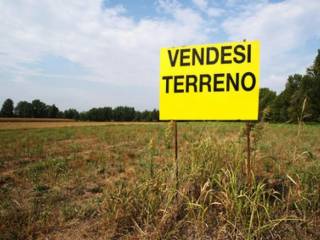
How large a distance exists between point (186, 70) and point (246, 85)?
711 mm

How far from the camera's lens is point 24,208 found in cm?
325

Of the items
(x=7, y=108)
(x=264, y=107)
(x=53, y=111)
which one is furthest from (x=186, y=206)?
(x=53, y=111)

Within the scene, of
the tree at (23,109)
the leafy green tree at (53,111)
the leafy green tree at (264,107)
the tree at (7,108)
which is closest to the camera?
the leafy green tree at (264,107)

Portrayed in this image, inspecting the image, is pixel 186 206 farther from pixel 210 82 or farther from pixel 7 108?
pixel 7 108

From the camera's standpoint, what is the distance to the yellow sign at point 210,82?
9.12ft

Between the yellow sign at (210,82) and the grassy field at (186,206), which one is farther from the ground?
the yellow sign at (210,82)

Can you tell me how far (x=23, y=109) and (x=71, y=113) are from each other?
13910 millimetres

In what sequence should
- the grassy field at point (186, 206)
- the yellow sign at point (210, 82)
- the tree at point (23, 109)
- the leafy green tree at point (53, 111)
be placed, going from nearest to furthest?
the grassy field at point (186, 206), the yellow sign at point (210, 82), the tree at point (23, 109), the leafy green tree at point (53, 111)

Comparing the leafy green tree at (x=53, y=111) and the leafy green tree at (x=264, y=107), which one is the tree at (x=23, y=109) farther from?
the leafy green tree at (x=264, y=107)

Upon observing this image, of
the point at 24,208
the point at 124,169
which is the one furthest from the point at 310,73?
the point at 24,208

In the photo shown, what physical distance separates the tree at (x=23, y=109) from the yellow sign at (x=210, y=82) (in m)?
82.3

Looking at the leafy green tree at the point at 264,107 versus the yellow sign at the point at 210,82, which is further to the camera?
the leafy green tree at the point at 264,107

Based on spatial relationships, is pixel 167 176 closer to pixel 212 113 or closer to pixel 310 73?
pixel 212 113

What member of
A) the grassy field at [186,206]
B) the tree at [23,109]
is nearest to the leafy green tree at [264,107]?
the grassy field at [186,206]
